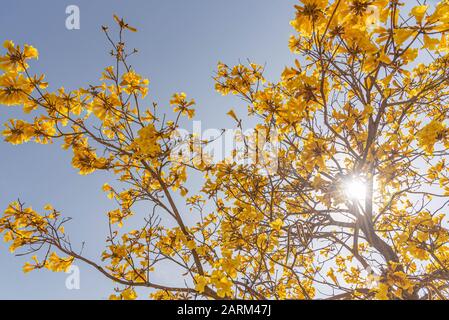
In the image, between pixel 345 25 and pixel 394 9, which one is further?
pixel 345 25

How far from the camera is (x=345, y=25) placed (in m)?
1.87

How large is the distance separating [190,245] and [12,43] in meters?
2.36

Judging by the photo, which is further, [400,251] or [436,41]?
[400,251]

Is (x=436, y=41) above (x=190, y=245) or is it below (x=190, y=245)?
above

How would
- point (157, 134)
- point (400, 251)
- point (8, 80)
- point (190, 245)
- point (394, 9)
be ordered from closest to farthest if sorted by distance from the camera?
point (394, 9)
point (8, 80)
point (157, 134)
point (190, 245)
point (400, 251)

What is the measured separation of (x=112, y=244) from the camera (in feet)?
8.40

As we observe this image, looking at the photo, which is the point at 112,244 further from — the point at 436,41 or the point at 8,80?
the point at 436,41
